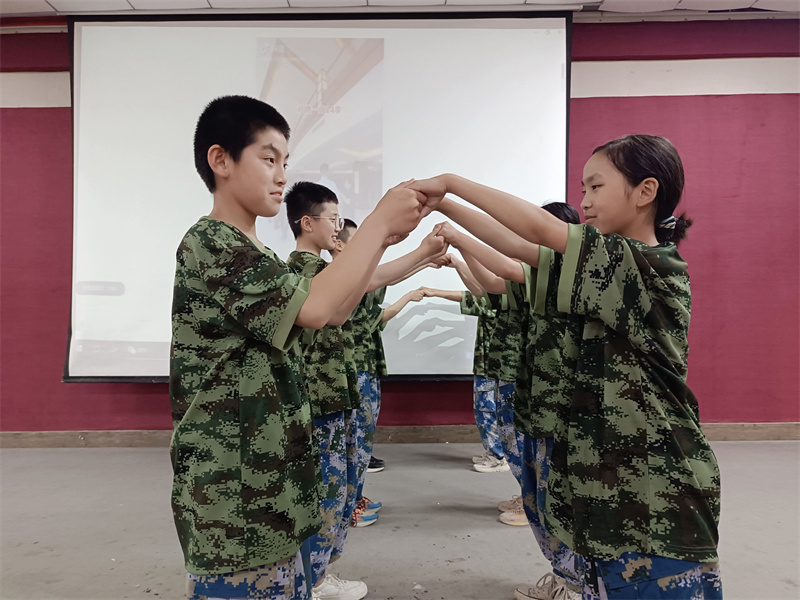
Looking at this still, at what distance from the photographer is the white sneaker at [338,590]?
1.95 metres

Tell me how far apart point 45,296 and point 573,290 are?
185 inches

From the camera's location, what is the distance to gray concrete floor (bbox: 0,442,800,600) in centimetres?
211

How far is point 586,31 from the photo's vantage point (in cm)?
430

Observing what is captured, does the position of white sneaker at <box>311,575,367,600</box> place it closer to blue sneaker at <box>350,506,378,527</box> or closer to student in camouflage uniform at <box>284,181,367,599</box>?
student in camouflage uniform at <box>284,181,367,599</box>

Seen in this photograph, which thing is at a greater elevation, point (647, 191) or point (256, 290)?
point (647, 191)

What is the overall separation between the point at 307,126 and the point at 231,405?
355 cm

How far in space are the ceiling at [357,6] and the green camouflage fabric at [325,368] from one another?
9.56ft

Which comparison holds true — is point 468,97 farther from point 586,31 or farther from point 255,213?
point 255,213

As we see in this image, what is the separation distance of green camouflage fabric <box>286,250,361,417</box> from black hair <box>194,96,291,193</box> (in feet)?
2.42

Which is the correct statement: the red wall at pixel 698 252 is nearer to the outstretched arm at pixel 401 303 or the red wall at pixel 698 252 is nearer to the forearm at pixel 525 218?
the outstretched arm at pixel 401 303

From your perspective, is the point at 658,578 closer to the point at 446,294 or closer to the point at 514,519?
the point at 514,519

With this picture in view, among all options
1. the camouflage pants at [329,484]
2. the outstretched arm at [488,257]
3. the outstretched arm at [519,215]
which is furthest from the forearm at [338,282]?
the camouflage pants at [329,484]

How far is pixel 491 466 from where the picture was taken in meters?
3.61

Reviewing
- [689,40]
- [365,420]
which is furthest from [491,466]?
[689,40]
